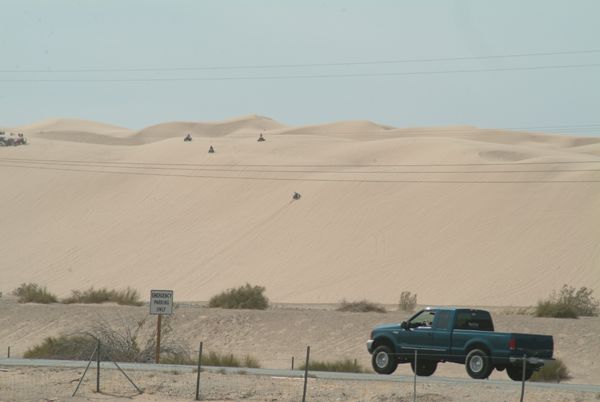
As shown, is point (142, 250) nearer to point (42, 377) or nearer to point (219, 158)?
point (219, 158)

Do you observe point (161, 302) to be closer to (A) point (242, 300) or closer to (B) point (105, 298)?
(A) point (242, 300)

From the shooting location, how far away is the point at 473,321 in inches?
945

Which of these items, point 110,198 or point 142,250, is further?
point 110,198

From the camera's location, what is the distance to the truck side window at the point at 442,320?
2359 cm

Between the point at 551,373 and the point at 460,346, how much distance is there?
426 centimetres

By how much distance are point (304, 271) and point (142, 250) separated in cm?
961

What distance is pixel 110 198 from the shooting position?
208 ft

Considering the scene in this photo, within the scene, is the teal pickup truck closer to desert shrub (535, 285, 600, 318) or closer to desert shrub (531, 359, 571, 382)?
desert shrub (531, 359, 571, 382)

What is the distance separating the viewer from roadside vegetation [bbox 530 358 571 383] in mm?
26078

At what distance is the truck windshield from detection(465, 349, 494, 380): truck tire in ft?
2.85

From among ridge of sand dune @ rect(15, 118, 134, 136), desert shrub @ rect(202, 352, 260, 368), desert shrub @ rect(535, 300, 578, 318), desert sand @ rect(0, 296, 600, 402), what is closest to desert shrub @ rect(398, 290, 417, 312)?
desert sand @ rect(0, 296, 600, 402)

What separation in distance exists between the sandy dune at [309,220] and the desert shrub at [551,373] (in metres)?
14.8

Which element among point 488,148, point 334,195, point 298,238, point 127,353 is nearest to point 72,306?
point 127,353

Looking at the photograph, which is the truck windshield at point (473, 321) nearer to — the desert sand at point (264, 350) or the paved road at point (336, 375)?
the paved road at point (336, 375)
